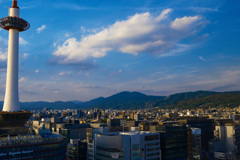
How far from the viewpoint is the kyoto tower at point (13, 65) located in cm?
10654

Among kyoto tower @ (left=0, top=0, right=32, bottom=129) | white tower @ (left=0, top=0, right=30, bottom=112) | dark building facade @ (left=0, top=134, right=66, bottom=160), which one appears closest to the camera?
dark building facade @ (left=0, top=134, right=66, bottom=160)

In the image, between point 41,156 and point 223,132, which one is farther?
point 223,132

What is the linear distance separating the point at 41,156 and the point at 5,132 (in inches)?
753

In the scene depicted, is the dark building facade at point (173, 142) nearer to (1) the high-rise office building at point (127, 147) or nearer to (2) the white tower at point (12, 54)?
(1) the high-rise office building at point (127, 147)

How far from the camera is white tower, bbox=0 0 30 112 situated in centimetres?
11074

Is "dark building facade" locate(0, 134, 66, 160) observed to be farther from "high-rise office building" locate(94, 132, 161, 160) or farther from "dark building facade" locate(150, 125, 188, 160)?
"dark building facade" locate(150, 125, 188, 160)

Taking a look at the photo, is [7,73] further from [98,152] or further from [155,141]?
[155,141]

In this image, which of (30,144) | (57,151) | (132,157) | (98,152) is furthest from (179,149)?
(30,144)

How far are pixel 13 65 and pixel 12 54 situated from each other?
17.2ft

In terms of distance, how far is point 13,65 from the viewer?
11419cm

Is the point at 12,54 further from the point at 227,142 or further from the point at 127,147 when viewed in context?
the point at 227,142

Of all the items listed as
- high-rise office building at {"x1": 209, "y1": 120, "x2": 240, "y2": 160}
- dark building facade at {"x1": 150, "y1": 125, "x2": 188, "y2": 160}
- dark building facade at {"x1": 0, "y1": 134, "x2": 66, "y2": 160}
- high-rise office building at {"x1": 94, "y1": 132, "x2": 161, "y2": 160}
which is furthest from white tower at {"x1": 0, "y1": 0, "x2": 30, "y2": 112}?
high-rise office building at {"x1": 209, "y1": 120, "x2": 240, "y2": 160}

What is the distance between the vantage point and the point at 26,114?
107 m

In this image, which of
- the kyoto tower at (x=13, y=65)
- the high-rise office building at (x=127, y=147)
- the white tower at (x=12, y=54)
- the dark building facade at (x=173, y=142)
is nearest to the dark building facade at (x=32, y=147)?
the kyoto tower at (x=13, y=65)
